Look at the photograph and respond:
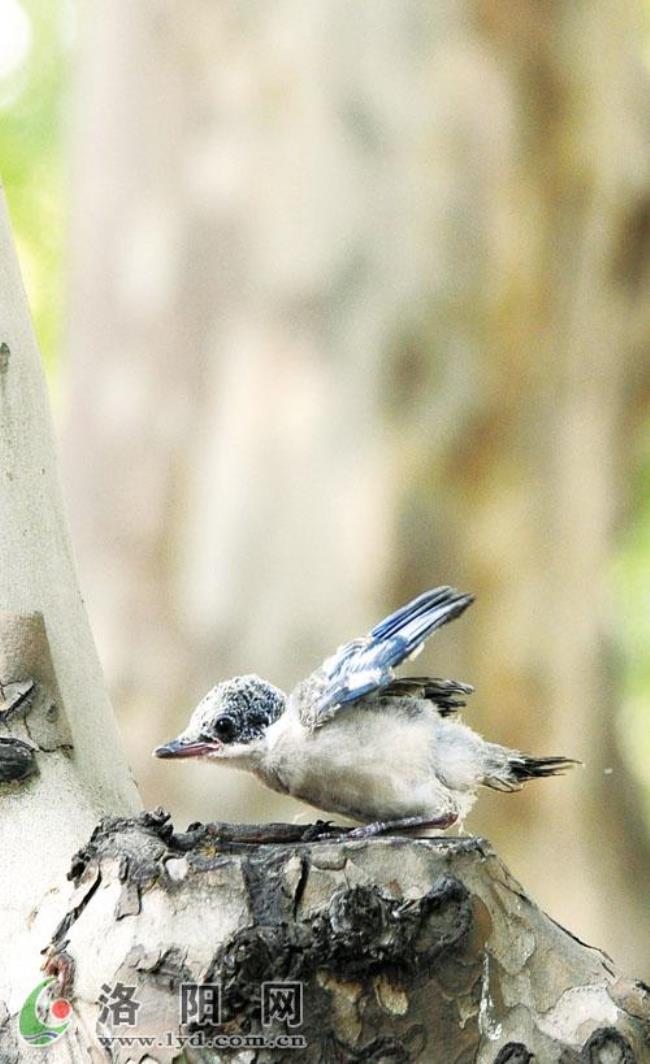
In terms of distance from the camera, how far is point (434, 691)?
211cm

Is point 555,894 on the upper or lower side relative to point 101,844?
upper

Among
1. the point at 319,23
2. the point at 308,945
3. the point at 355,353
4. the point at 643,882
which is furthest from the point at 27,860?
the point at 643,882

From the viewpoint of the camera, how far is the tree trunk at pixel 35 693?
157 cm

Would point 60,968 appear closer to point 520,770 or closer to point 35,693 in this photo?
point 35,693

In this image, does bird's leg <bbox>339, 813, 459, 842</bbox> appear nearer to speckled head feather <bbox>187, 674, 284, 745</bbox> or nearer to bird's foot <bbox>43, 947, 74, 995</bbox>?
speckled head feather <bbox>187, 674, 284, 745</bbox>

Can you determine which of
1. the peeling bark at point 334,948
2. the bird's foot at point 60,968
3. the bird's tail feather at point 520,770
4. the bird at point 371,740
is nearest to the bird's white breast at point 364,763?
the bird at point 371,740

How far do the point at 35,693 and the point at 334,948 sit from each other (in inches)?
21.0

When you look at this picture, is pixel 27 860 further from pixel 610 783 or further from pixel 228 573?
pixel 610 783

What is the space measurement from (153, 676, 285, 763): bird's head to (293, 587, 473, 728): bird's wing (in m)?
0.06

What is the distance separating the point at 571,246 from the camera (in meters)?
4.84

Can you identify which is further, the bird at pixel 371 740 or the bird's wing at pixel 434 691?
the bird's wing at pixel 434 691

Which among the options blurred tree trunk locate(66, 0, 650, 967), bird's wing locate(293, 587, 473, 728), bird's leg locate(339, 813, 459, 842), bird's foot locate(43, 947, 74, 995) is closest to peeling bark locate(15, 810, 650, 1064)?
bird's foot locate(43, 947, 74, 995)

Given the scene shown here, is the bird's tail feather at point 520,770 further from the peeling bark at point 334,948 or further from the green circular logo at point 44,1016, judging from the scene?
the green circular logo at point 44,1016

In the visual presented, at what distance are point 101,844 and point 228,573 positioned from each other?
11.3 feet
